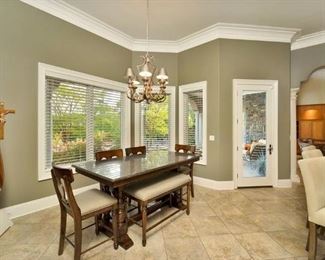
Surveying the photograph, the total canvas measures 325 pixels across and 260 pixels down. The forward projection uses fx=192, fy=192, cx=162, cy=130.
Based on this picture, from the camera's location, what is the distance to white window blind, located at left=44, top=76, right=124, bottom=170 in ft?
10.8

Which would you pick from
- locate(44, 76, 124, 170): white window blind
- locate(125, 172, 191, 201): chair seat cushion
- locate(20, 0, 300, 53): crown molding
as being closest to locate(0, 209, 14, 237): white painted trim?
locate(44, 76, 124, 170): white window blind

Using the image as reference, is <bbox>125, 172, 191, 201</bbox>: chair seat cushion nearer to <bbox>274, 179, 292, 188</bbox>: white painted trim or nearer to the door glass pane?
the door glass pane

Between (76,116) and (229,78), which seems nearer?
(76,116)

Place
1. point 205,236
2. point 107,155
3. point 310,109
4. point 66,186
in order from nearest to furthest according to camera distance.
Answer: point 66,186
point 205,236
point 107,155
point 310,109

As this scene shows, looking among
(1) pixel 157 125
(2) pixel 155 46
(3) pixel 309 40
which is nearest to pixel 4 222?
(1) pixel 157 125

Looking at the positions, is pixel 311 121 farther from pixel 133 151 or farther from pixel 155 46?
pixel 133 151

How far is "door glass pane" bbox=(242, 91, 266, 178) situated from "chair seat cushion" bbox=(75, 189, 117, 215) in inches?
121

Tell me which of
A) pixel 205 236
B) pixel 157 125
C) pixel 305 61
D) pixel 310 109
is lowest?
pixel 205 236

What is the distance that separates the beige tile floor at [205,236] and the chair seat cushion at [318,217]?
472 mm

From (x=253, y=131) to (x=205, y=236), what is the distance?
260cm

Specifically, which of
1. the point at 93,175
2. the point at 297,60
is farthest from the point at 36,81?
the point at 297,60

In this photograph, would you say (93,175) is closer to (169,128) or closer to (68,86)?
(68,86)

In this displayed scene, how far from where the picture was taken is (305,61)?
455 cm

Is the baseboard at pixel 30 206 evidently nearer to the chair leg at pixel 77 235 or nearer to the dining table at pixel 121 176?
the dining table at pixel 121 176
